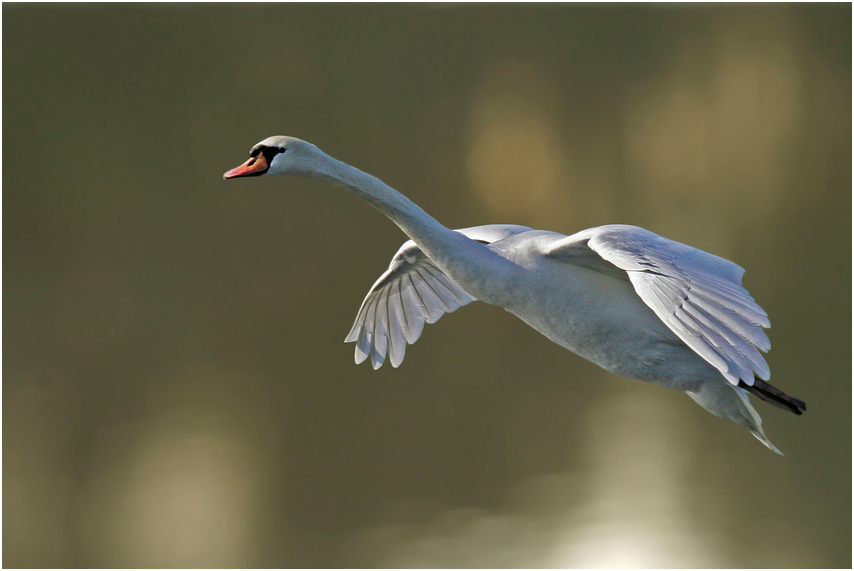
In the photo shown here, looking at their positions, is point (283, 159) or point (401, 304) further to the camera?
point (401, 304)

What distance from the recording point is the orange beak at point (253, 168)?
1010mm

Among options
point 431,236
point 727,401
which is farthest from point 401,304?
point 727,401

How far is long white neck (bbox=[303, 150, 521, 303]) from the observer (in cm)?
101

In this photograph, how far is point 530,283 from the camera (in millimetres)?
1025

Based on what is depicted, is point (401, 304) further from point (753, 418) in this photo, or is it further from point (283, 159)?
point (753, 418)

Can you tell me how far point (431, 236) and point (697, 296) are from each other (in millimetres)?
364

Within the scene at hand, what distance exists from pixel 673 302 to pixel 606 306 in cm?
22

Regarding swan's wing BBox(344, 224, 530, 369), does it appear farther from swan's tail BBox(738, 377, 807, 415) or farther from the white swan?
swan's tail BBox(738, 377, 807, 415)

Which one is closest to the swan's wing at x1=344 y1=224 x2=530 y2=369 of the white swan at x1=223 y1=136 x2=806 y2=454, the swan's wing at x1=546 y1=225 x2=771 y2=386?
the white swan at x1=223 y1=136 x2=806 y2=454

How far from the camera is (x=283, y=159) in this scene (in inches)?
40.1

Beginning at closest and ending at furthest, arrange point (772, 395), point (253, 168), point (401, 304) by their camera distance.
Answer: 1. point (253, 168)
2. point (772, 395)
3. point (401, 304)

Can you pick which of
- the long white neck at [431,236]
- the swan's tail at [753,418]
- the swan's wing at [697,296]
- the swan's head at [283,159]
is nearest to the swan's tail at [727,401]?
the swan's tail at [753,418]

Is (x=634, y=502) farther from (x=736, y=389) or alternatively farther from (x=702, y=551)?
(x=736, y=389)

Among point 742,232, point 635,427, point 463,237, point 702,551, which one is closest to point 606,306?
point 463,237
